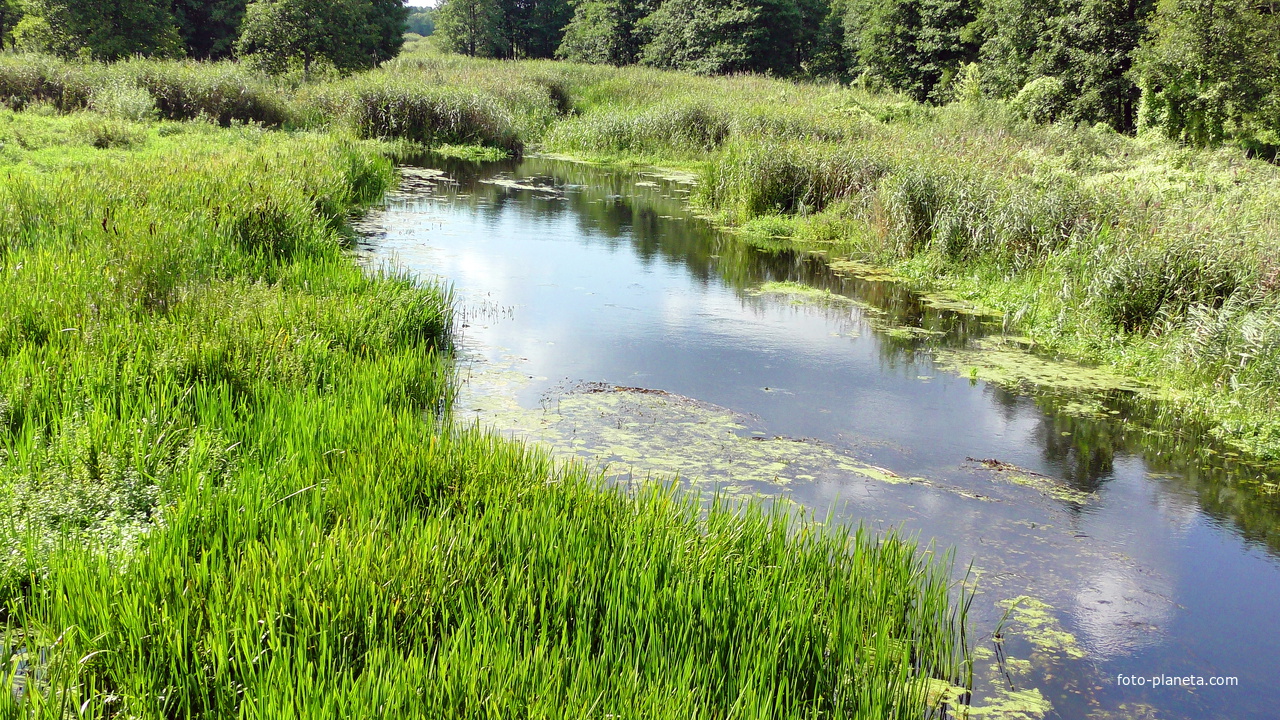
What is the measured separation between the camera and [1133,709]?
3.28m

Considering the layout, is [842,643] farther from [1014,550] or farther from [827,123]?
[827,123]

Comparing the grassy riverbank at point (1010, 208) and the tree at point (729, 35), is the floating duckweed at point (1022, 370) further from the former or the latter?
the tree at point (729, 35)

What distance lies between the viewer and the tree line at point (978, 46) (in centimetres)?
2206

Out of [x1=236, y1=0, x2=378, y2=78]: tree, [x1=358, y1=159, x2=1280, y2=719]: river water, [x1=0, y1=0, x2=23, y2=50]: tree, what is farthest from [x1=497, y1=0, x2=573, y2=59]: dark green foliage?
[x1=358, y1=159, x2=1280, y2=719]: river water

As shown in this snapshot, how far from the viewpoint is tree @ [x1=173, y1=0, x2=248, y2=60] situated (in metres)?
38.4

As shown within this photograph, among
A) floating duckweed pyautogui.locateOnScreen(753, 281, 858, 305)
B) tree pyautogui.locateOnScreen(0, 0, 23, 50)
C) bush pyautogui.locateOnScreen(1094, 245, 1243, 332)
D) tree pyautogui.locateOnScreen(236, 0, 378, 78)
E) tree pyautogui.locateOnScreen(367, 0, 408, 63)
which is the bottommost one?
floating duckweed pyautogui.locateOnScreen(753, 281, 858, 305)

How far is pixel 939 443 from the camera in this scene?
19.0ft

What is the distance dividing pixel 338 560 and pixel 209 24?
1774 inches

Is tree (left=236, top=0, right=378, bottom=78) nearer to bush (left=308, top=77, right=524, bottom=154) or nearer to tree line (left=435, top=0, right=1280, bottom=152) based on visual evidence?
bush (left=308, top=77, right=524, bottom=154)

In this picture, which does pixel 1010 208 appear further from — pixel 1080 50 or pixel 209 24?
pixel 209 24

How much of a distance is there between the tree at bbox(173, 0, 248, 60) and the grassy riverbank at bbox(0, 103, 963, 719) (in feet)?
127

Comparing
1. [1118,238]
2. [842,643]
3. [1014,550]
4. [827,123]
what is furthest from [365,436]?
[827,123]

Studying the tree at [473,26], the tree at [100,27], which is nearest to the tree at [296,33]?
the tree at [100,27]

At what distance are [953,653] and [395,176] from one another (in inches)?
528
